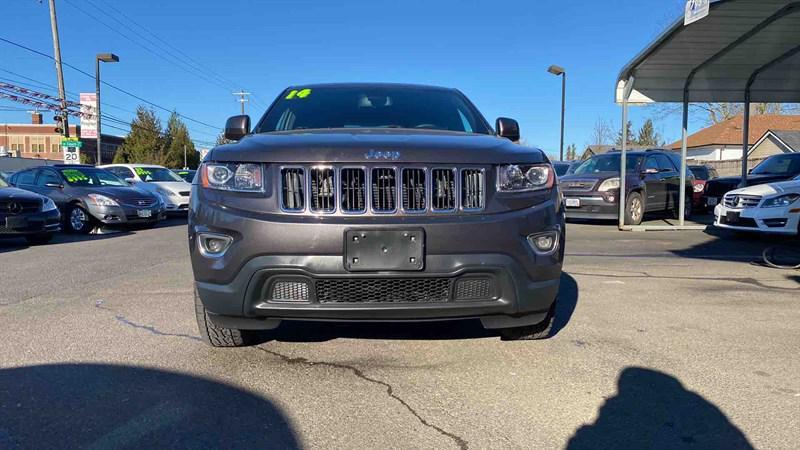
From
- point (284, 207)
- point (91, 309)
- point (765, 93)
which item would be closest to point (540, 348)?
point (284, 207)

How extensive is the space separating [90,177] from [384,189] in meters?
11.7

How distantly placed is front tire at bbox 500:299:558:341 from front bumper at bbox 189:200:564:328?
0.59 meters

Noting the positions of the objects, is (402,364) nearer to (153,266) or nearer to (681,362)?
(681,362)

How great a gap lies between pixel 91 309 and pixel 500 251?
357 centimetres

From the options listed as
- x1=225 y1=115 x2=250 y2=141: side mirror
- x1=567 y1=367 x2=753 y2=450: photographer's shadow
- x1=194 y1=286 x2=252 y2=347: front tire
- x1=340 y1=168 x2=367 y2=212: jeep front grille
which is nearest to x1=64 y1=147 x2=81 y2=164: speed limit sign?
x1=225 y1=115 x2=250 y2=141: side mirror

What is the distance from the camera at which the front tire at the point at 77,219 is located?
37.4ft

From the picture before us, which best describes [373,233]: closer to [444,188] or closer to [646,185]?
[444,188]

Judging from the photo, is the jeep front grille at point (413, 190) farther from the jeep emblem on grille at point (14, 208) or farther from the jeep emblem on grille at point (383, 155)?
the jeep emblem on grille at point (14, 208)

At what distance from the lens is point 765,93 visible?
12406 mm

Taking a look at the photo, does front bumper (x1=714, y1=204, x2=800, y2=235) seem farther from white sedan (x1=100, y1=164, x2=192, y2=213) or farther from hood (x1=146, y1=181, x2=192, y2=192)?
hood (x1=146, y1=181, x2=192, y2=192)

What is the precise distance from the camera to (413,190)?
2.83 m

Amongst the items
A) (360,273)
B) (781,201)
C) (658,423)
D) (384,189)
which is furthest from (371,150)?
(781,201)

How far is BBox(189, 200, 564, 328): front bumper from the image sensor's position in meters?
2.67

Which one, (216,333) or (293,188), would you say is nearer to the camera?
(293,188)
